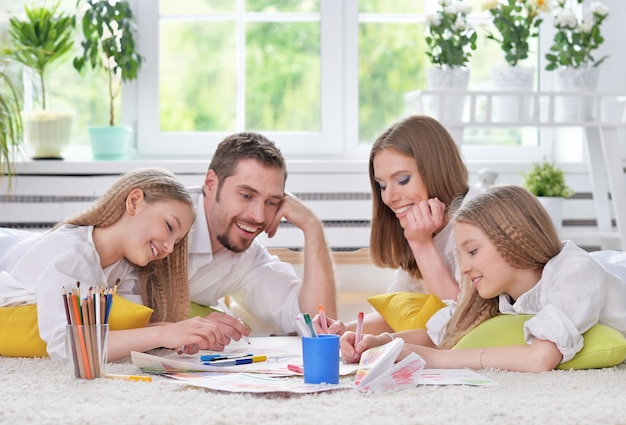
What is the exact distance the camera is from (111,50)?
3852 mm

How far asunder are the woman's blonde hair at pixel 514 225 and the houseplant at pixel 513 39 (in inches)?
66.6

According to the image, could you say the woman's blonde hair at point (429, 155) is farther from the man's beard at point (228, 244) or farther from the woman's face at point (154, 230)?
the woman's face at point (154, 230)

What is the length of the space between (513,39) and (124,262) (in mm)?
2140

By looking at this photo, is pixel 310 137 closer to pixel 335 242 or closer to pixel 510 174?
pixel 335 242

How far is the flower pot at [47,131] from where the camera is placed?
12.5 feet

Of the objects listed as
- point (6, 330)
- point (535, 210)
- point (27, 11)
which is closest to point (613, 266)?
point (535, 210)

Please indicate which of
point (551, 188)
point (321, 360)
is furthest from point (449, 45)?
point (321, 360)

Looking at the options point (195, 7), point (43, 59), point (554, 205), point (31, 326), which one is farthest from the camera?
point (195, 7)

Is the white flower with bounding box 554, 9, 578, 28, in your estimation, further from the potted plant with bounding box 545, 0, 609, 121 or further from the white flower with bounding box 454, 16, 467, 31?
the white flower with bounding box 454, 16, 467, 31

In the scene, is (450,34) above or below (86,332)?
above

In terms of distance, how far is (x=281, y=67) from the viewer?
4148 mm

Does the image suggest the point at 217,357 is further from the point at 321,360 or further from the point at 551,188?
the point at 551,188

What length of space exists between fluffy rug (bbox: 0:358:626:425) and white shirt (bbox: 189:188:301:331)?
889 millimetres

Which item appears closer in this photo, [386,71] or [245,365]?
[245,365]
